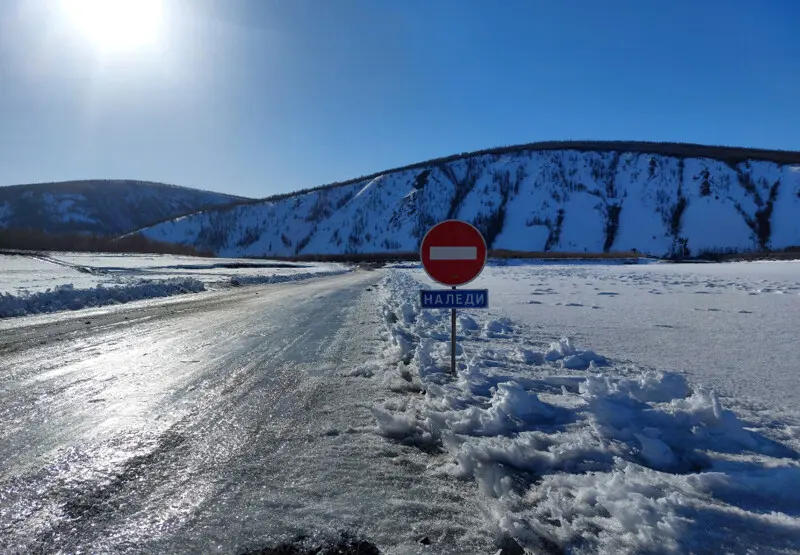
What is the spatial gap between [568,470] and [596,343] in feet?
13.4

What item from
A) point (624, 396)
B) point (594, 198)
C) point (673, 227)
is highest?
point (594, 198)

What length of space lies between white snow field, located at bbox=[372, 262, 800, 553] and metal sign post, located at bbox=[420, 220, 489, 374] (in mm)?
730

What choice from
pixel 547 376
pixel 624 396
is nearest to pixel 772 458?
pixel 624 396

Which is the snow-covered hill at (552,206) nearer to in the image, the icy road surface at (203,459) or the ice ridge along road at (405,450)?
the ice ridge along road at (405,450)

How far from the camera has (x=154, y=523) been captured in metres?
2.25

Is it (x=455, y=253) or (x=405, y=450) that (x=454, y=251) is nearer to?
(x=455, y=253)

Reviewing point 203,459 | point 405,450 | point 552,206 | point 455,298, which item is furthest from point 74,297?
point 552,206

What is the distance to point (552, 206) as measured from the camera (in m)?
125

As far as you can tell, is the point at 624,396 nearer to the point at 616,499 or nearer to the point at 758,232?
the point at 616,499

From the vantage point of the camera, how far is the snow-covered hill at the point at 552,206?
11512cm

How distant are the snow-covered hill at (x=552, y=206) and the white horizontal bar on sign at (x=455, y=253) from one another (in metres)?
117

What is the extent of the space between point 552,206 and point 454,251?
420 feet

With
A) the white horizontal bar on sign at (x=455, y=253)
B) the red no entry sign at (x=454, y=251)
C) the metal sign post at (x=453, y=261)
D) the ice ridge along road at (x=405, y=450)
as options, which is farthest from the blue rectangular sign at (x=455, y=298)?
the ice ridge along road at (x=405, y=450)

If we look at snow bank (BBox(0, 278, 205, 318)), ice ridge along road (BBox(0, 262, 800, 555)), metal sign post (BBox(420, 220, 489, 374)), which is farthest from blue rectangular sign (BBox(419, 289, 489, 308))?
snow bank (BBox(0, 278, 205, 318))
